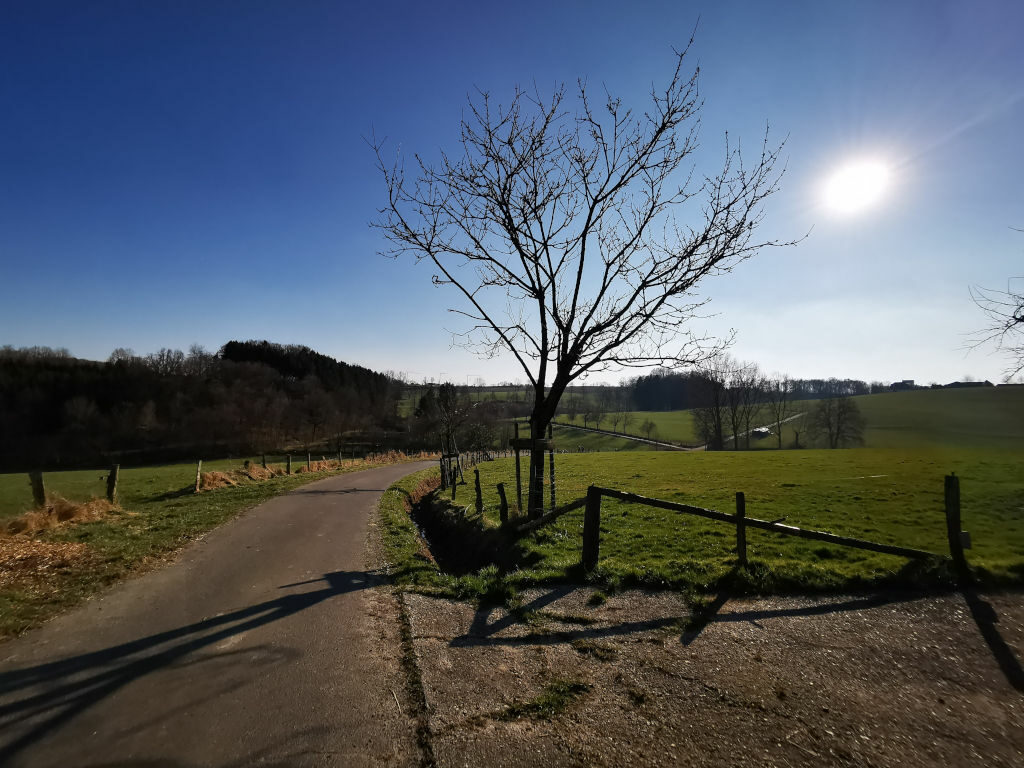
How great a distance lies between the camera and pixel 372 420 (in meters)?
83.3

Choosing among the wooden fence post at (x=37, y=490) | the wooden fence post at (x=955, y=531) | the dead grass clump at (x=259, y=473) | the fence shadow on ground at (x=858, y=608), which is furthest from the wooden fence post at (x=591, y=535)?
the dead grass clump at (x=259, y=473)

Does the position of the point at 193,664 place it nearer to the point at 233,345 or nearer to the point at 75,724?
A: the point at 75,724

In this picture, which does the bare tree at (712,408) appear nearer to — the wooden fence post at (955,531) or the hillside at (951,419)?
the hillside at (951,419)

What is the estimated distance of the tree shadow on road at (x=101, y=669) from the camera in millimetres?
4031

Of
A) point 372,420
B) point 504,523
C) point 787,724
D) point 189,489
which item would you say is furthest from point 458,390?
point 372,420

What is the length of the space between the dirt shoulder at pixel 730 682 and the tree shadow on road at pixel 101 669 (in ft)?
6.44

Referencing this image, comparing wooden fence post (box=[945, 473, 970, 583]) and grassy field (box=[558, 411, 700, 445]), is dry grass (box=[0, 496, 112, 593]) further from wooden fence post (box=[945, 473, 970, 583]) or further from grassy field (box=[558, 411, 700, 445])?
grassy field (box=[558, 411, 700, 445])

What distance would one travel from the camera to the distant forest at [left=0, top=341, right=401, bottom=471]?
61.7 metres

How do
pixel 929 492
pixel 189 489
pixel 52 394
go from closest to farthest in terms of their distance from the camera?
pixel 929 492
pixel 189 489
pixel 52 394

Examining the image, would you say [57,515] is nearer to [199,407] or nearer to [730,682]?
[730,682]

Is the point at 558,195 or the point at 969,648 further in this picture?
the point at 558,195

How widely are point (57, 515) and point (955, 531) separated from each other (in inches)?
768

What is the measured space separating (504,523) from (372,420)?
247 feet

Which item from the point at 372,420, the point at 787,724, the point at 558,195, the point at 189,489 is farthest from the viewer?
the point at 372,420
